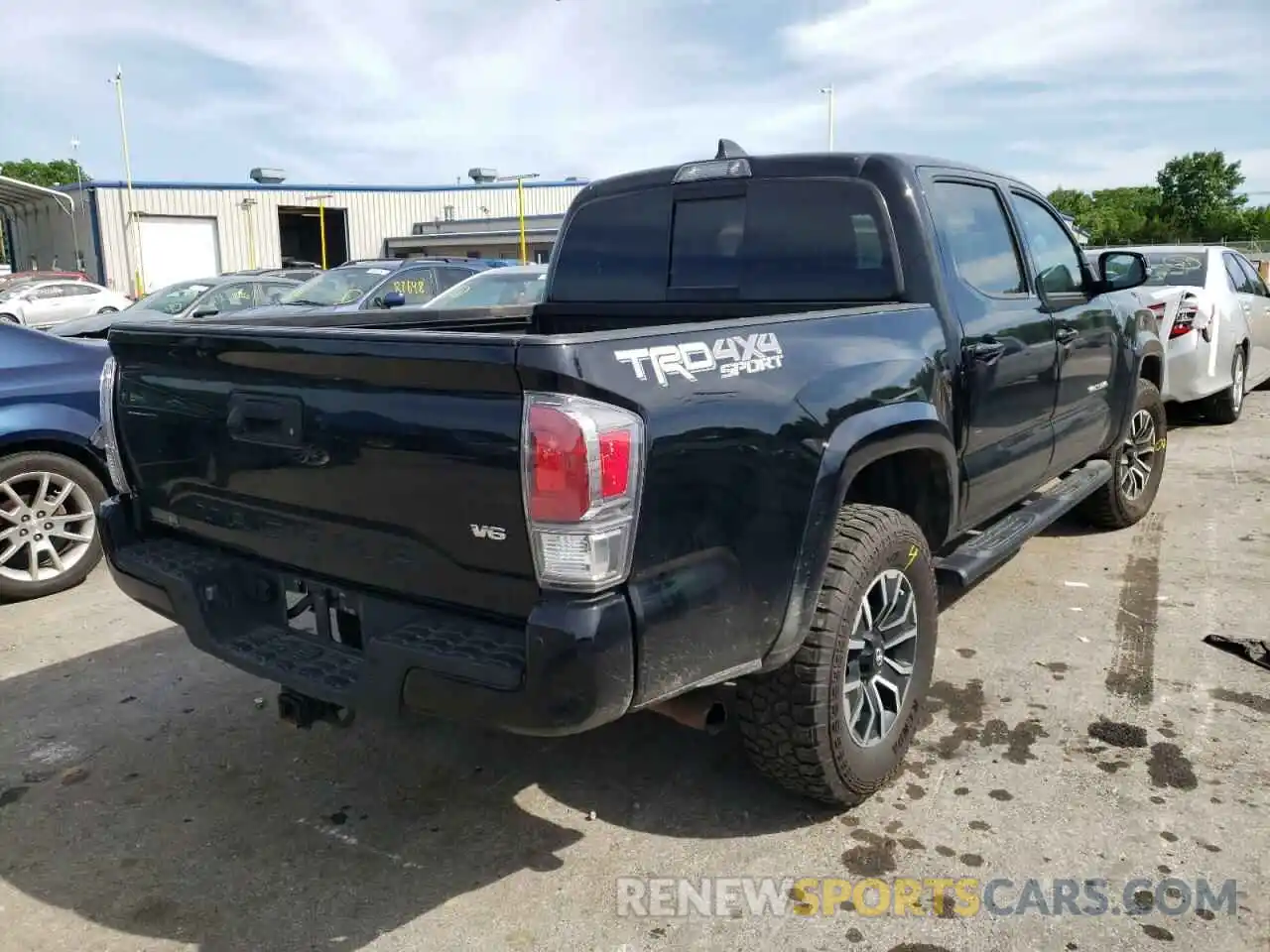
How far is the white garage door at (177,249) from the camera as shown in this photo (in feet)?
123

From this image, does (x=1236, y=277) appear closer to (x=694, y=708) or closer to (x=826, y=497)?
(x=826, y=497)

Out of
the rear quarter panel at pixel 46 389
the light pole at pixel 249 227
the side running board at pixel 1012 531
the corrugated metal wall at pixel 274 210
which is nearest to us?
the side running board at pixel 1012 531

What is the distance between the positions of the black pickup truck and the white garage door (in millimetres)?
38045

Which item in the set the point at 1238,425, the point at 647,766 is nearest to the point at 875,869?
the point at 647,766

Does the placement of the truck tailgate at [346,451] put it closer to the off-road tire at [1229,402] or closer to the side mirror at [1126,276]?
the side mirror at [1126,276]

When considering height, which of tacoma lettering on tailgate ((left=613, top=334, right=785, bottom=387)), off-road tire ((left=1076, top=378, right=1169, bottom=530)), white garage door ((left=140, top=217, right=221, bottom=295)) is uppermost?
white garage door ((left=140, top=217, right=221, bottom=295))

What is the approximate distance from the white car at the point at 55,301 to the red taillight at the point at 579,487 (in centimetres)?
2310

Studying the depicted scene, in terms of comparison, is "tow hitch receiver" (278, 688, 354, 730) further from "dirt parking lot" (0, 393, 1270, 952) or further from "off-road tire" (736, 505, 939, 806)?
"off-road tire" (736, 505, 939, 806)

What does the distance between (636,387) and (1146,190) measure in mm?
98269

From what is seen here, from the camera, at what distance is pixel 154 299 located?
13500 millimetres

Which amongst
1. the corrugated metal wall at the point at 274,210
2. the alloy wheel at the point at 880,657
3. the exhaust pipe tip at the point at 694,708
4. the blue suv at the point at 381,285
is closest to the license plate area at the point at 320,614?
the exhaust pipe tip at the point at 694,708

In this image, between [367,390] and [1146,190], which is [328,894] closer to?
[367,390]

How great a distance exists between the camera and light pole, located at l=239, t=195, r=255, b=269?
39.3 m

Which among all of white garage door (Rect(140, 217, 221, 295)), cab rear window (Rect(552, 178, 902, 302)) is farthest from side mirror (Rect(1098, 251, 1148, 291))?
white garage door (Rect(140, 217, 221, 295))
